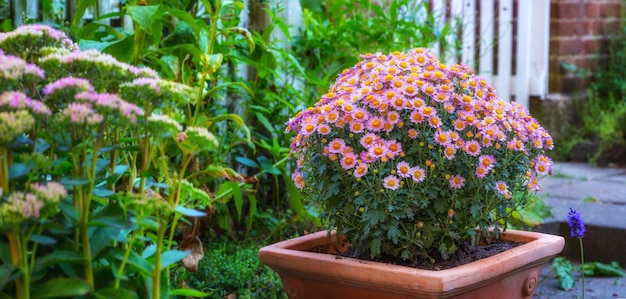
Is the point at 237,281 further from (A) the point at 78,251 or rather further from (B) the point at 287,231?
(A) the point at 78,251

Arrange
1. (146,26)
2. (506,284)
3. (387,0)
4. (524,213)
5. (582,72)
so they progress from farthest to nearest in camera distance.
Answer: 1. (582,72)
2. (387,0)
3. (524,213)
4. (146,26)
5. (506,284)

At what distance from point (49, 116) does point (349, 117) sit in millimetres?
797

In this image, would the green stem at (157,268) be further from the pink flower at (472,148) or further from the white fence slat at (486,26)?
the white fence slat at (486,26)

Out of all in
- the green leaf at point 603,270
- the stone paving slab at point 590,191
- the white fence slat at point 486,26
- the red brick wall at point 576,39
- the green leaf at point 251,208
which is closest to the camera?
the green leaf at point 251,208

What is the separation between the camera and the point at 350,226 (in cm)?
228

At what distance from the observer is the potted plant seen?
2123 millimetres

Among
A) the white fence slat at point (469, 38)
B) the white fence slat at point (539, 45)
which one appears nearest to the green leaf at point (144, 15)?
the white fence slat at point (469, 38)

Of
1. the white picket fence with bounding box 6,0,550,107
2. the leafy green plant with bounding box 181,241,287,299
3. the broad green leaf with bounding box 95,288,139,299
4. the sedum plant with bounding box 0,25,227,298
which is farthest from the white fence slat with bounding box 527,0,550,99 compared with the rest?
the broad green leaf with bounding box 95,288,139,299

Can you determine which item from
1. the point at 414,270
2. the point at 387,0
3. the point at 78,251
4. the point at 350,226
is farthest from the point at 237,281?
the point at 387,0

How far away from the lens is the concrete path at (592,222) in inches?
127

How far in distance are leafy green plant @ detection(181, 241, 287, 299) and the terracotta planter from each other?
0.28 metres

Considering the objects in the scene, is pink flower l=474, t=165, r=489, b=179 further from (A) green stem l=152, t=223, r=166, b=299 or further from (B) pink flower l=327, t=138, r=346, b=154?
(A) green stem l=152, t=223, r=166, b=299

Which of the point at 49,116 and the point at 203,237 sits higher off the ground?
the point at 49,116

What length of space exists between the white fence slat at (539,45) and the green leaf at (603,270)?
7.62 ft
